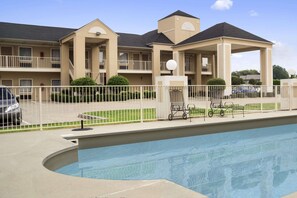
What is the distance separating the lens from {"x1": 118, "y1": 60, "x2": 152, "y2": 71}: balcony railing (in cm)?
3223

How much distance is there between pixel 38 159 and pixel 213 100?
29.3 feet

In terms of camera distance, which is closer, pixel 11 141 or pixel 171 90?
pixel 11 141

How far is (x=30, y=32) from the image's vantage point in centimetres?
2883

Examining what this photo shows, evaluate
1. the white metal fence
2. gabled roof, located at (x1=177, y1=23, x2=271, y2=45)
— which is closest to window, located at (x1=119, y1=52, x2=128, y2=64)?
gabled roof, located at (x1=177, y1=23, x2=271, y2=45)

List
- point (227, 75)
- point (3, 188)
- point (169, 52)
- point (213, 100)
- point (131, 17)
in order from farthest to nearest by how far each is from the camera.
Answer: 1. point (169, 52)
2. point (227, 75)
3. point (131, 17)
4. point (213, 100)
5. point (3, 188)

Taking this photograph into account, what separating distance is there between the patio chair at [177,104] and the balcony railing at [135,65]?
68.1 feet

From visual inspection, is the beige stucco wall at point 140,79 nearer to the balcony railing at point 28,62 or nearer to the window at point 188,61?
the window at point 188,61

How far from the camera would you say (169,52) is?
3575 centimetres

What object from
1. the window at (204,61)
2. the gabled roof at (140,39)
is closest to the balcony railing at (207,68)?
the window at (204,61)

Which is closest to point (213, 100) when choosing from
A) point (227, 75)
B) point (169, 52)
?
point (227, 75)

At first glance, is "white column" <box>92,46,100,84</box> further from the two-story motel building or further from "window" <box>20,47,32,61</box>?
"window" <box>20,47,32,61</box>

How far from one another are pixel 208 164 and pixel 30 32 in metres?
26.7

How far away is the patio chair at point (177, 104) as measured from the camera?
1155cm

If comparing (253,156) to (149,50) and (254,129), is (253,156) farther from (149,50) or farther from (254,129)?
(149,50)
